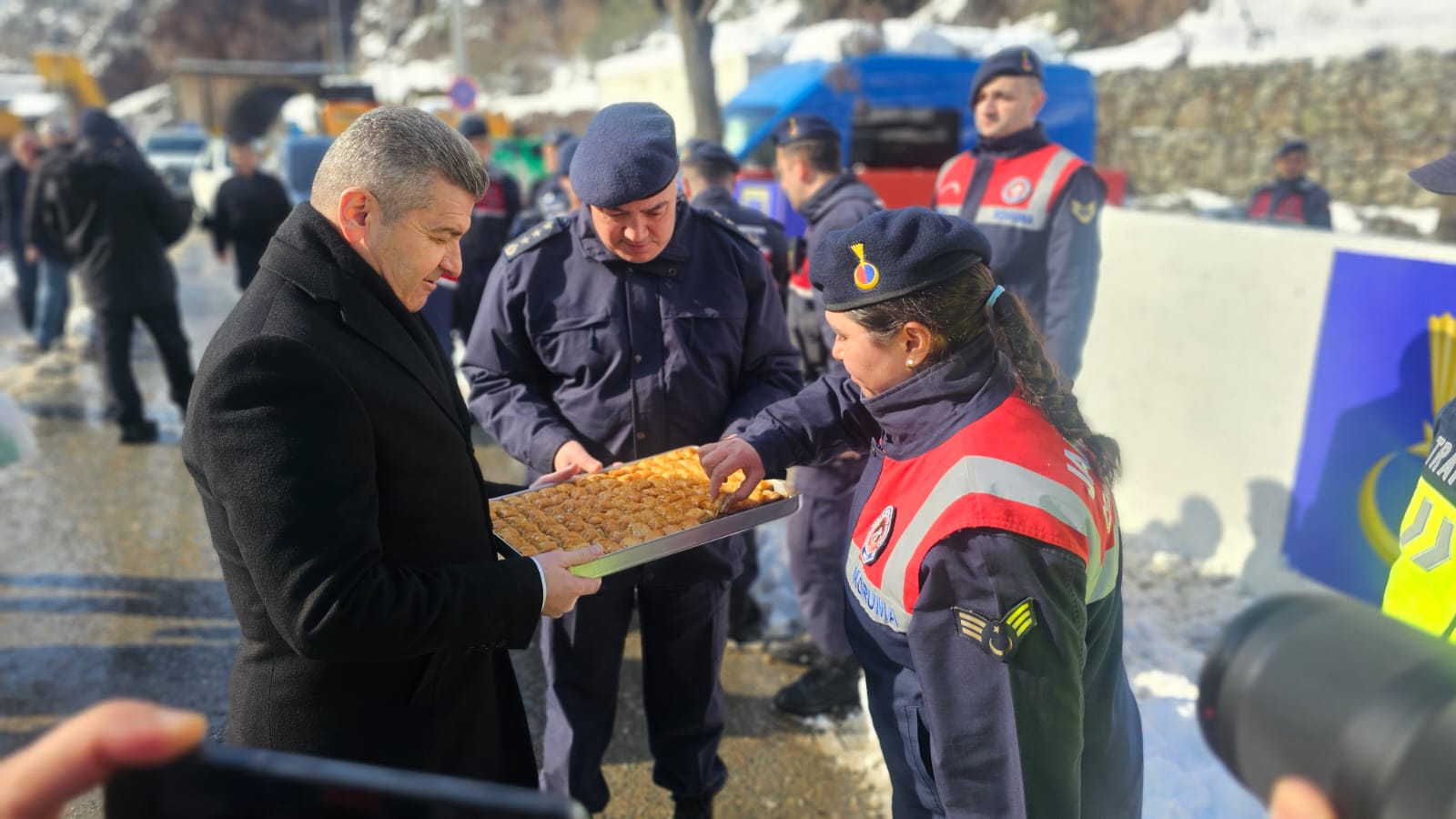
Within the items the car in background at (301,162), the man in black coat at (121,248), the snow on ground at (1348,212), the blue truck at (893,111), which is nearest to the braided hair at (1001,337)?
the man in black coat at (121,248)

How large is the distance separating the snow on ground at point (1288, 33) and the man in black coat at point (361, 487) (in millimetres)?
15442

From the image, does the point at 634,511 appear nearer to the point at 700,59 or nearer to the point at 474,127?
the point at 474,127

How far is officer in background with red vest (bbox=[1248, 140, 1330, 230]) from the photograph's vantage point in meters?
8.01

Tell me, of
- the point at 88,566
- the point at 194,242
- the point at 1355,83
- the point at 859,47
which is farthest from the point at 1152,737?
the point at 194,242

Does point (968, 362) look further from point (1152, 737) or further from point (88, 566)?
point (88, 566)

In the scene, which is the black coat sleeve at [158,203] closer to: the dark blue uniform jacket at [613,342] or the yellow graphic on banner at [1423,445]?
the dark blue uniform jacket at [613,342]

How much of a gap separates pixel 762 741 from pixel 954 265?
2314 mm

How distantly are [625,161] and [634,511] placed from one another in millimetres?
893

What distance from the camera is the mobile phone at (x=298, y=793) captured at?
0.73 metres

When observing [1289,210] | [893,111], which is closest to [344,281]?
[1289,210]

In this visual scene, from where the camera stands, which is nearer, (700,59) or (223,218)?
(223,218)

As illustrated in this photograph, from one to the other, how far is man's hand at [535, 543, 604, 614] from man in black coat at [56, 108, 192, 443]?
19.5 feet

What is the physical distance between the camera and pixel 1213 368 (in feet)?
14.7

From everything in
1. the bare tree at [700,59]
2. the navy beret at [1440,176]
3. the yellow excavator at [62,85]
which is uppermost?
the yellow excavator at [62,85]
